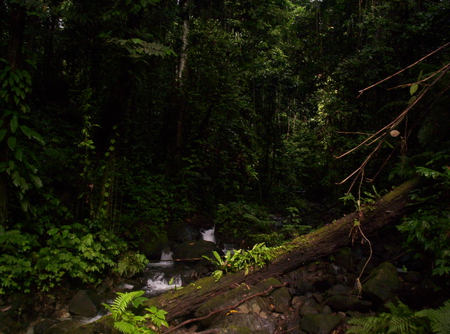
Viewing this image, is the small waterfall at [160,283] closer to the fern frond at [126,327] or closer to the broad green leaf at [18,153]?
the fern frond at [126,327]

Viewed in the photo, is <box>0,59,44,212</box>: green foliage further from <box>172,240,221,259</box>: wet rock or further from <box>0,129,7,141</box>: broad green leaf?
<box>172,240,221,259</box>: wet rock

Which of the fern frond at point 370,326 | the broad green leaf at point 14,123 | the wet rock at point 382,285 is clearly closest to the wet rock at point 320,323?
the fern frond at point 370,326

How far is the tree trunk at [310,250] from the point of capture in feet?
13.9

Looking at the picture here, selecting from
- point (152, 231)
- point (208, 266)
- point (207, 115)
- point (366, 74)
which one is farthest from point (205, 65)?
point (208, 266)

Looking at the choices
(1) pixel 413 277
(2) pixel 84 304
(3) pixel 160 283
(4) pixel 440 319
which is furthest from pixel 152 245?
(4) pixel 440 319

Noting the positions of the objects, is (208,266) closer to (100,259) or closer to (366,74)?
(100,259)

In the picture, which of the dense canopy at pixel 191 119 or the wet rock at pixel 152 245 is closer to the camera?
the dense canopy at pixel 191 119

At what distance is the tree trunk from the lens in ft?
13.9

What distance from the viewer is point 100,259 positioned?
563cm

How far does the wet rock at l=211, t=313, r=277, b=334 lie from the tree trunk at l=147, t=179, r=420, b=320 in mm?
406

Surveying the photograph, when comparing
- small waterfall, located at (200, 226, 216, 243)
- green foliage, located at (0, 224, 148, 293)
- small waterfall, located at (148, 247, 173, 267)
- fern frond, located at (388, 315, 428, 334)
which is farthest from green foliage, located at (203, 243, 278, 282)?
small waterfall, located at (200, 226, 216, 243)

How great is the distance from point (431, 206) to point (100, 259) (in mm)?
5747

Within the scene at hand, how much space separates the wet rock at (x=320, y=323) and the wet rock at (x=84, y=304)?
3.50 metres

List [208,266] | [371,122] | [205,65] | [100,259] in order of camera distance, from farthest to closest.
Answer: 1. [205,65]
2. [371,122]
3. [208,266]
4. [100,259]
